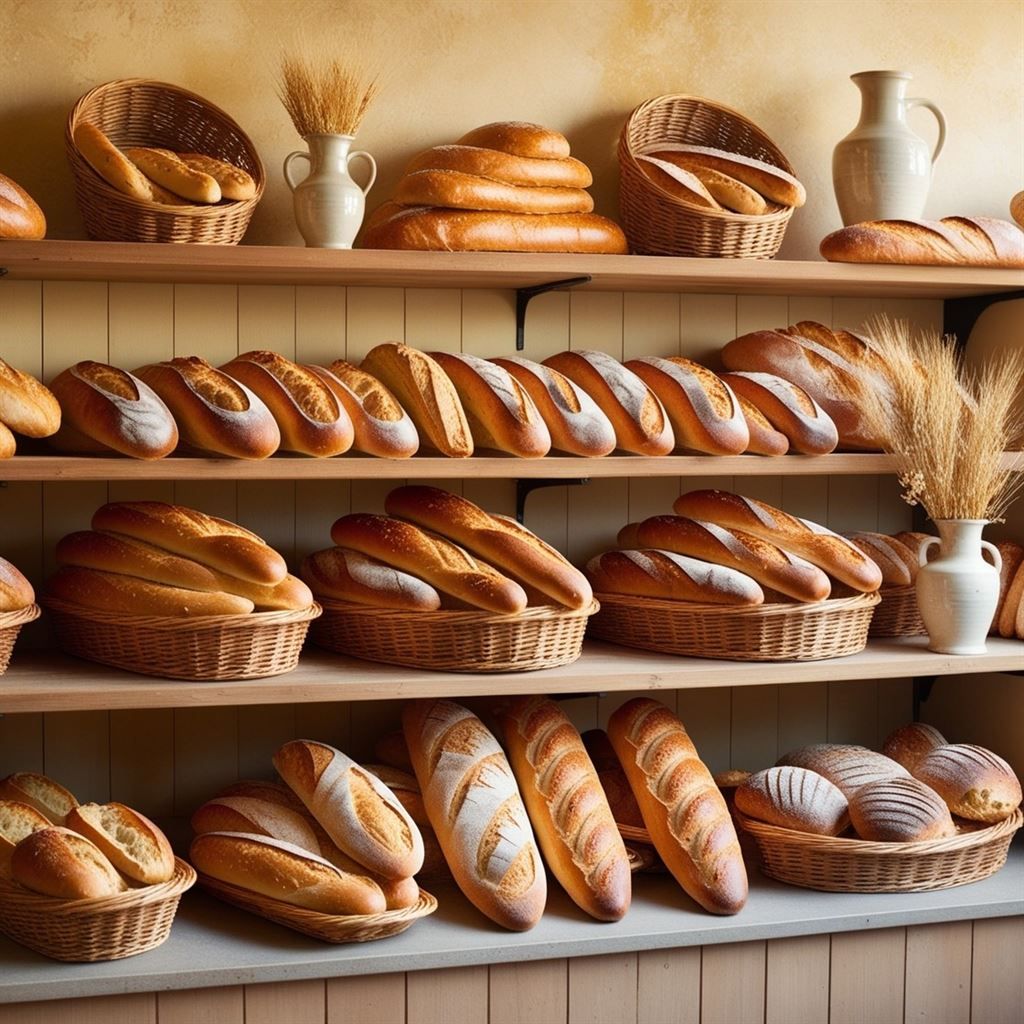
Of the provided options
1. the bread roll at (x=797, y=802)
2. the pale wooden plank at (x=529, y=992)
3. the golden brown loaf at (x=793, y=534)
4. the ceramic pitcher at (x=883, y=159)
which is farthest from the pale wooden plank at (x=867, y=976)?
the ceramic pitcher at (x=883, y=159)

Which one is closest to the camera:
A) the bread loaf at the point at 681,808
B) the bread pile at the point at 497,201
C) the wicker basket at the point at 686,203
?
the bread loaf at the point at 681,808

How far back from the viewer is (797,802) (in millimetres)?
2691

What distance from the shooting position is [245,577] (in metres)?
2.50

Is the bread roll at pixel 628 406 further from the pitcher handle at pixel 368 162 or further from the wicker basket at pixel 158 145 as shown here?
the wicker basket at pixel 158 145

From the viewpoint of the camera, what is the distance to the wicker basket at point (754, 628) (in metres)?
2.77

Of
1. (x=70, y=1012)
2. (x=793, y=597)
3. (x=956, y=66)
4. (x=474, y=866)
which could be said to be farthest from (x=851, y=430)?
(x=70, y=1012)

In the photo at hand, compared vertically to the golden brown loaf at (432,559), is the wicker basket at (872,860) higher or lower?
lower

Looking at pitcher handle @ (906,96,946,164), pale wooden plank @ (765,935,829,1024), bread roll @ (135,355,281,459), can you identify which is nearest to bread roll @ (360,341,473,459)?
bread roll @ (135,355,281,459)

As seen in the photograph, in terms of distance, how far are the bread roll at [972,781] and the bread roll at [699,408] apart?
0.74 m

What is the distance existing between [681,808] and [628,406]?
2.49 feet

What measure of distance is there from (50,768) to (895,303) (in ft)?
6.85

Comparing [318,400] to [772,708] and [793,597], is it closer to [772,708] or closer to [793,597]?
[793,597]

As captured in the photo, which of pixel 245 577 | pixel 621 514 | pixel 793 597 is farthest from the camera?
pixel 621 514

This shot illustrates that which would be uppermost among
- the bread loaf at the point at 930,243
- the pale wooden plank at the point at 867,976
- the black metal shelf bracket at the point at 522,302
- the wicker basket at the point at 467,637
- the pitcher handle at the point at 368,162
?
the pitcher handle at the point at 368,162
